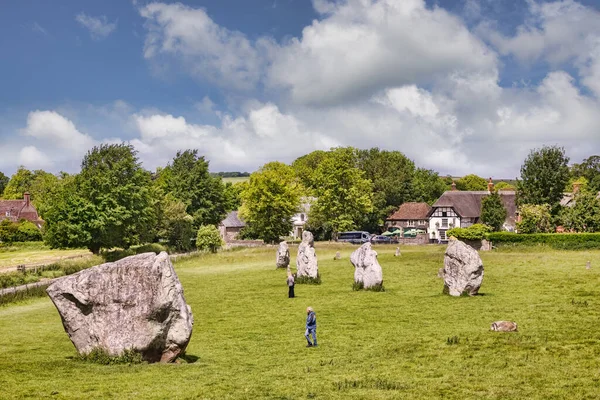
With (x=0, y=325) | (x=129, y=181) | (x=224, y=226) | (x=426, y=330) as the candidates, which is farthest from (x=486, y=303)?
(x=224, y=226)

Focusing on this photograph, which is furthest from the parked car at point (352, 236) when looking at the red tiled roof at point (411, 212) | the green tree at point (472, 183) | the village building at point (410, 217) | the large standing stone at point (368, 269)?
the green tree at point (472, 183)

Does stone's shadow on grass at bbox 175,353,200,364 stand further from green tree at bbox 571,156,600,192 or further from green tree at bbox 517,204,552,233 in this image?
green tree at bbox 571,156,600,192

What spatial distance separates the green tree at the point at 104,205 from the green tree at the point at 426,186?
68.6 m

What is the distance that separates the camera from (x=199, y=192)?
98.8 meters

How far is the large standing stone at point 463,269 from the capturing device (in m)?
32.4

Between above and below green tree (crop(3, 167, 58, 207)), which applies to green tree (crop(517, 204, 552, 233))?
below

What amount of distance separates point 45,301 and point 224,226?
77.3 m

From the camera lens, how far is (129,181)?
240 ft

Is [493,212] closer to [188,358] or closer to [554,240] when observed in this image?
[554,240]

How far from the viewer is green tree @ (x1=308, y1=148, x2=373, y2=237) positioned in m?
96.1

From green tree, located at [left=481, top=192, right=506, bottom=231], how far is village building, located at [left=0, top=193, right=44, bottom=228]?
294 feet

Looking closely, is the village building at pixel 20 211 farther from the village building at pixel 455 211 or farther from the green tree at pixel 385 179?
the village building at pixel 455 211

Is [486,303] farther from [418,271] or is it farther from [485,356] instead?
[418,271]

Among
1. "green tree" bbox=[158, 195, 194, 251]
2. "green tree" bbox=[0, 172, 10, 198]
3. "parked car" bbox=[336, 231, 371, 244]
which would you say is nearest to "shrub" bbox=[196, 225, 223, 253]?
"green tree" bbox=[158, 195, 194, 251]
